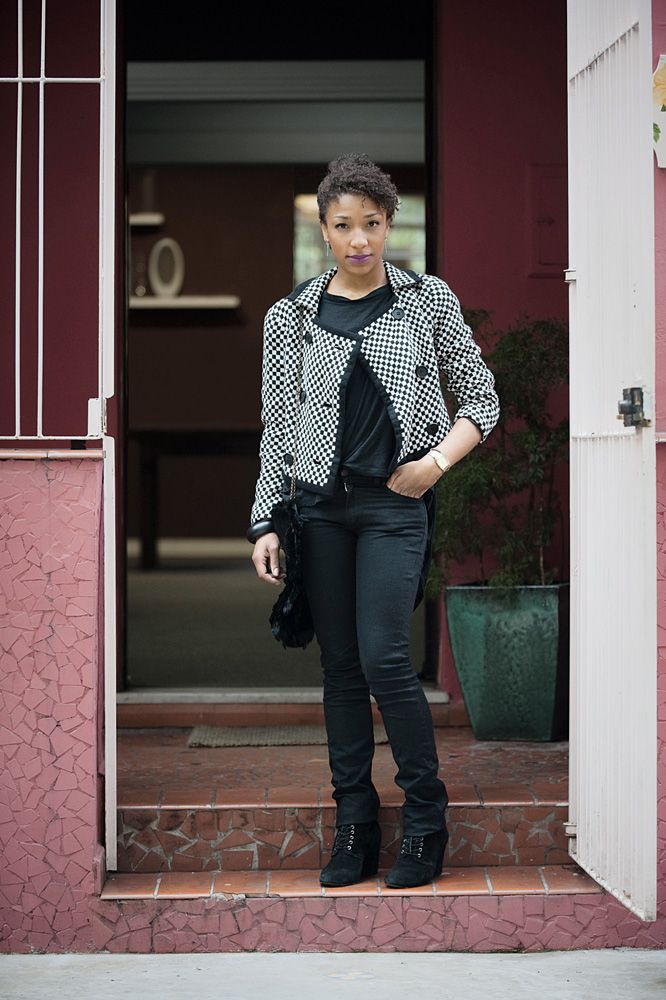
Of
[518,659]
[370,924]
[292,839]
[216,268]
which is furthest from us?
[216,268]

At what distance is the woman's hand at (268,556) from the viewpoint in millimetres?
2854

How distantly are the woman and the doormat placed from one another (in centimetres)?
96

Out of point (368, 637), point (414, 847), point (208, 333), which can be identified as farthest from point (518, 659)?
point (208, 333)

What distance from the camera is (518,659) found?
381cm

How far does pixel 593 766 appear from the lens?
114 inches

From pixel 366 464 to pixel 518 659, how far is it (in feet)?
4.38

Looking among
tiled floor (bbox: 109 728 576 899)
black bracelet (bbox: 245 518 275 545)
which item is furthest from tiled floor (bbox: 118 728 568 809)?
black bracelet (bbox: 245 518 275 545)

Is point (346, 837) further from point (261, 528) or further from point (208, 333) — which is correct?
point (208, 333)

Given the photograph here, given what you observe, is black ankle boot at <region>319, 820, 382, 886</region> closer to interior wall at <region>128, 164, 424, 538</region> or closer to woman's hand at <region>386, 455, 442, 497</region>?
woman's hand at <region>386, 455, 442, 497</region>

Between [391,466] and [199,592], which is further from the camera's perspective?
[199,592]

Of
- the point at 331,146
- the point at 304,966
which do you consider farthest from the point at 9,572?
the point at 331,146

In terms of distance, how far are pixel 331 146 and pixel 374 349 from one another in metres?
4.27

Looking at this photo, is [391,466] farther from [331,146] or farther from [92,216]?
[331,146]

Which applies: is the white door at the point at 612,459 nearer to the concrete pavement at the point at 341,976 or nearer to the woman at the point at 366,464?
the concrete pavement at the point at 341,976
